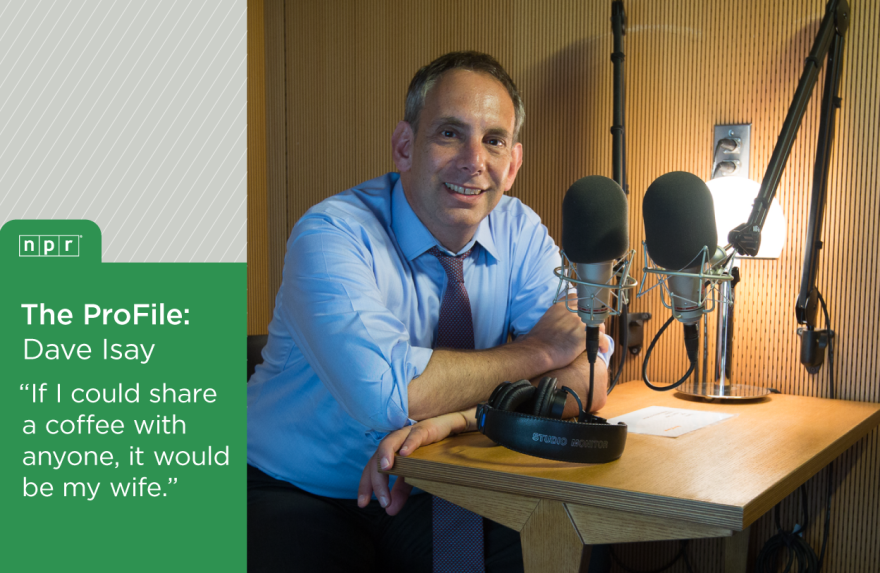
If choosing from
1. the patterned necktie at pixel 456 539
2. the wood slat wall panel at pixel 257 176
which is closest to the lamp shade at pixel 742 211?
the patterned necktie at pixel 456 539

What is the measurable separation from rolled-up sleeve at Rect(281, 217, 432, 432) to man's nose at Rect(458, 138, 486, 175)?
0.30m

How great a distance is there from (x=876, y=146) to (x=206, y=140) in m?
1.52

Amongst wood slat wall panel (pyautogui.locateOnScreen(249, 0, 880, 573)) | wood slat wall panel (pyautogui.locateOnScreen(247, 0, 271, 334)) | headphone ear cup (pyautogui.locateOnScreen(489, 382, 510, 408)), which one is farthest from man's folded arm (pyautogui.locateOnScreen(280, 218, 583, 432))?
wood slat wall panel (pyautogui.locateOnScreen(247, 0, 271, 334))

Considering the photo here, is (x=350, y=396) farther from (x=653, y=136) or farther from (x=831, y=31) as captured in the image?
(x=831, y=31)

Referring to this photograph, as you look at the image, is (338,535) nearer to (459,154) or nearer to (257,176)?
(459,154)

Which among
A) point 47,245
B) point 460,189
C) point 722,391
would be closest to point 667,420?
point 722,391

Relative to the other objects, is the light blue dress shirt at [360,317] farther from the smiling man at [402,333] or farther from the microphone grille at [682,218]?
the microphone grille at [682,218]

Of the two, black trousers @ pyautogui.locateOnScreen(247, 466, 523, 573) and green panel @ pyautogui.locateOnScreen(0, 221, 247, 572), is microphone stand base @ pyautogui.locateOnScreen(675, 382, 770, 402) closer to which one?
black trousers @ pyautogui.locateOnScreen(247, 466, 523, 573)

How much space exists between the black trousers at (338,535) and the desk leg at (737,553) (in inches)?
29.1

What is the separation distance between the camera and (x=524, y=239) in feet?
5.67

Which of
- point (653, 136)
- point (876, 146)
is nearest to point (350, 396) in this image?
point (653, 136)

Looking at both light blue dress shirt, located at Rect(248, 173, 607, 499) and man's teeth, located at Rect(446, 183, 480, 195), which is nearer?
light blue dress shirt, located at Rect(248, 173, 607, 499)

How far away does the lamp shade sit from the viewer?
168cm

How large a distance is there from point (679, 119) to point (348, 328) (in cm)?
120
